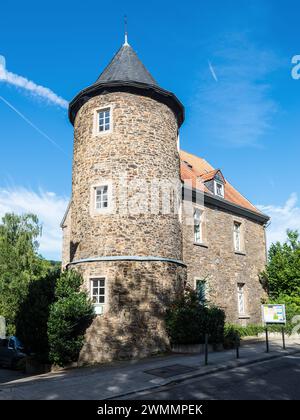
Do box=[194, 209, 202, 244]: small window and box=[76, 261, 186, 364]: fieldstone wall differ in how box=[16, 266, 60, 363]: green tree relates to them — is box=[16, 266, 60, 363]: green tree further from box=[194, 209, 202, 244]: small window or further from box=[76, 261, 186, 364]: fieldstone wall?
box=[194, 209, 202, 244]: small window

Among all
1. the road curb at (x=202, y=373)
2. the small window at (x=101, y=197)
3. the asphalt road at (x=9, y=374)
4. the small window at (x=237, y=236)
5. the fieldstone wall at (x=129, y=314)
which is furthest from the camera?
the small window at (x=237, y=236)

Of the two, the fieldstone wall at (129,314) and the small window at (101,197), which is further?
the small window at (101,197)

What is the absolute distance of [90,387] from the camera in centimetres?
876

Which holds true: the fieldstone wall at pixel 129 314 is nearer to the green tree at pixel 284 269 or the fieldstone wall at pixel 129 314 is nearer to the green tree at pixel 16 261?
the green tree at pixel 284 269

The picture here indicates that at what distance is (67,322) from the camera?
43.2ft

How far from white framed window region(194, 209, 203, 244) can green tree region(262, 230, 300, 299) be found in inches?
230

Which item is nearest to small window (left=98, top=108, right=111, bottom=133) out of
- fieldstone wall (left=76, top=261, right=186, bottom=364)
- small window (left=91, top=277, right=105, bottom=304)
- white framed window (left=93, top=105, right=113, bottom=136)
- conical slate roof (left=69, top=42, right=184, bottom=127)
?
white framed window (left=93, top=105, right=113, bottom=136)

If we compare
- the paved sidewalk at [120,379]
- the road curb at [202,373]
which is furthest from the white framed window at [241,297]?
the road curb at [202,373]

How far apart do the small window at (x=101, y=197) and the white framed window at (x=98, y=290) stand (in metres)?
2.83

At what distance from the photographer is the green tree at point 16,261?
29844 mm

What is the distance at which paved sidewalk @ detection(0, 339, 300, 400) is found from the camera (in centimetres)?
823

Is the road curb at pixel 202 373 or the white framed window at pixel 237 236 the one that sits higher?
the white framed window at pixel 237 236

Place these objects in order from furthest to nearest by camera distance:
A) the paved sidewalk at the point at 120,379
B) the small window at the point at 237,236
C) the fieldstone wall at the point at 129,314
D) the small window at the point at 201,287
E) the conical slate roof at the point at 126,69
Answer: the small window at the point at 237,236 → the small window at the point at 201,287 → the conical slate roof at the point at 126,69 → the fieldstone wall at the point at 129,314 → the paved sidewalk at the point at 120,379

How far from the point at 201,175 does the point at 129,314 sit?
10.6 meters
